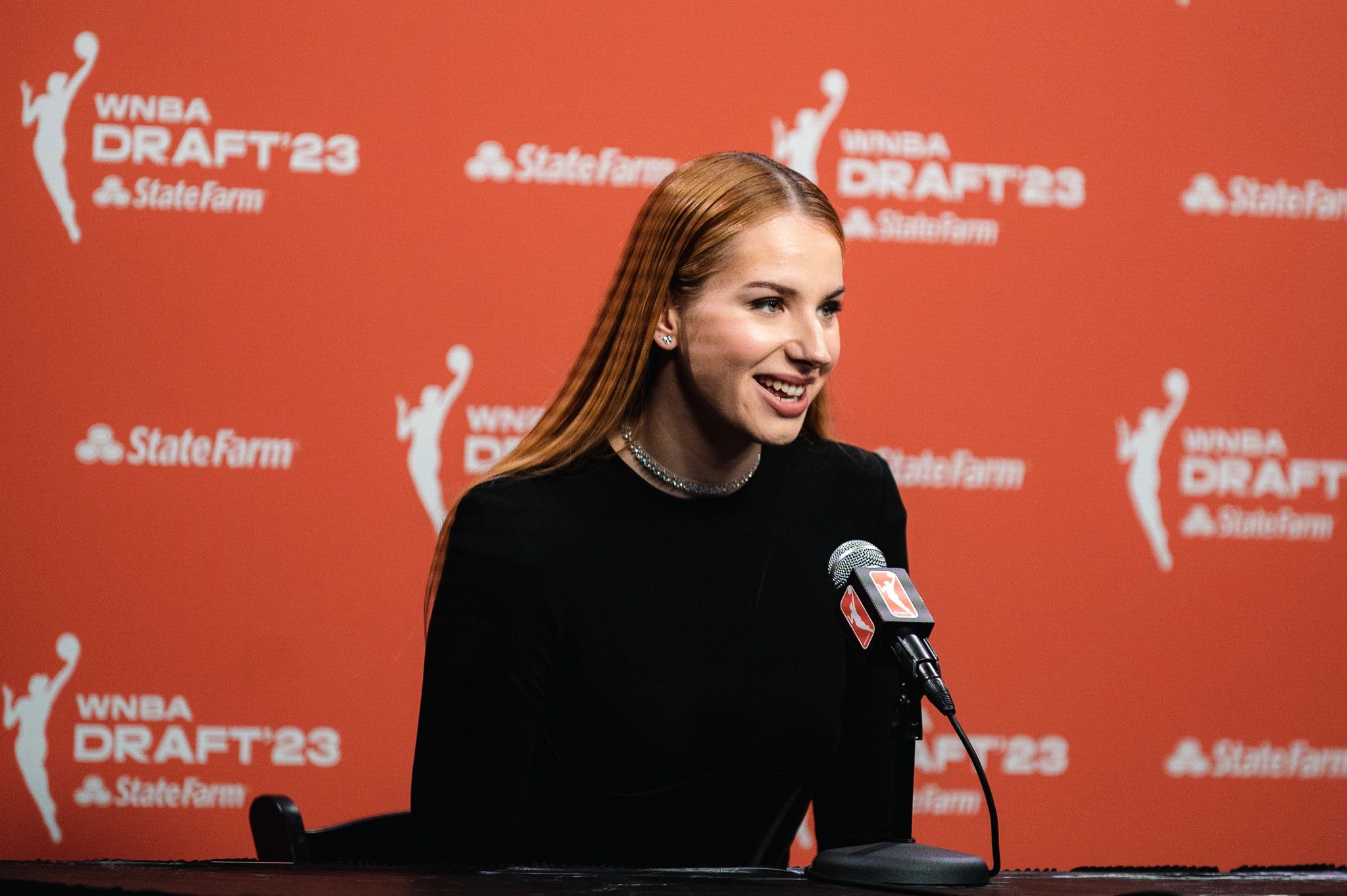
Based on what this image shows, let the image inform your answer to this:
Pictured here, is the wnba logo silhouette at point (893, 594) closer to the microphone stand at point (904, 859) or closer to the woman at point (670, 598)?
the microphone stand at point (904, 859)

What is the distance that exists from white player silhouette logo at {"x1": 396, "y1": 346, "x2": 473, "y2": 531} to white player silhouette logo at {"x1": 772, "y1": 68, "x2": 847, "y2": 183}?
87 centimetres

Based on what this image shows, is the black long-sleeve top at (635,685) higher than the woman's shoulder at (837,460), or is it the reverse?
the woman's shoulder at (837,460)

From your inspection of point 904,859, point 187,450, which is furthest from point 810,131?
point 904,859

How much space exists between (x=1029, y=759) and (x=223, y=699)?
1.76 meters

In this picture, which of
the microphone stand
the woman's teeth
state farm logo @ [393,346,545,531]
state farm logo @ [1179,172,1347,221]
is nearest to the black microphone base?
the microphone stand

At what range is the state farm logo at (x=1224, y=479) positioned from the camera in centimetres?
299

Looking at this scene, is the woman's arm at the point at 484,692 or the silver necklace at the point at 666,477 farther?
the silver necklace at the point at 666,477

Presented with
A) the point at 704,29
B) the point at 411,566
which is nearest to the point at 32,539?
the point at 411,566

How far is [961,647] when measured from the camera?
9.64ft

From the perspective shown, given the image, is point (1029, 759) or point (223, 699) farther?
point (1029, 759)

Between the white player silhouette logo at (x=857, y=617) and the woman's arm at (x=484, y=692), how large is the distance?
57 centimetres

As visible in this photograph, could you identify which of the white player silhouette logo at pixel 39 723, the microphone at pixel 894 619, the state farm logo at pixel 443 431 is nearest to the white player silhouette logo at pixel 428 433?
the state farm logo at pixel 443 431

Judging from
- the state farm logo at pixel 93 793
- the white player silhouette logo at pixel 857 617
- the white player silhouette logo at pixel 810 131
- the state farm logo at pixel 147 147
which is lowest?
the state farm logo at pixel 93 793

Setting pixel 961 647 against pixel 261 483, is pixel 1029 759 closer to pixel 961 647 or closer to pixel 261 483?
pixel 961 647
